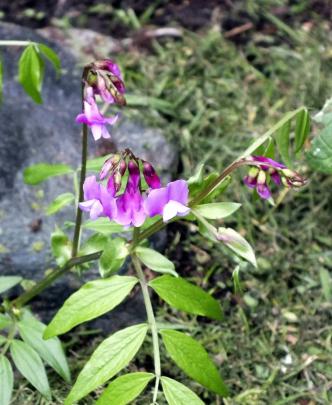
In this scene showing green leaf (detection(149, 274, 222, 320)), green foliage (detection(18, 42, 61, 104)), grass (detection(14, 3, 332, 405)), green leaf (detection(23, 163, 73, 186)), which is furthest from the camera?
grass (detection(14, 3, 332, 405))

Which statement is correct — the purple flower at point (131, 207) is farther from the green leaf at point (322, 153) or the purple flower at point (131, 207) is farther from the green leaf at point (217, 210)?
the green leaf at point (322, 153)

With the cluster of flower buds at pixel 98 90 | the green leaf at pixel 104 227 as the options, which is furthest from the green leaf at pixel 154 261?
the cluster of flower buds at pixel 98 90

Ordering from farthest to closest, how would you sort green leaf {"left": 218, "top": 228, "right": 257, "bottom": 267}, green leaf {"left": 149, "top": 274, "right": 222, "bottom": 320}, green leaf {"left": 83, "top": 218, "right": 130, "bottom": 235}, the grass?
the grass, green leaf {"left": 83, "top": 218, "right": 130, "bottom": 235}, green leaf {"left": 149, "top": 274, "right": 222, "bottom": 320}, green leaf {"left": 218, "top": 228, "right": 257, "bottom": 267}

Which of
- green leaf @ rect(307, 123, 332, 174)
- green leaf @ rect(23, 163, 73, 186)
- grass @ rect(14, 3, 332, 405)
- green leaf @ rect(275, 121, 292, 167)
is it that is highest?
green leaf @ rect(275, 121, 292, 167)

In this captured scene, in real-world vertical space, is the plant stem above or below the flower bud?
below

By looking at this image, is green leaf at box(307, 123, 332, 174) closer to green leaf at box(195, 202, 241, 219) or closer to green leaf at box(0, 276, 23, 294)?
green leaf at box(195, 202, 241, 219)

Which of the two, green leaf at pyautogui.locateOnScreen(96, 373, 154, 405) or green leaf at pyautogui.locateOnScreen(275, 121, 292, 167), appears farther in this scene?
green leaf at pyautogui.locateOnScreen(275, 121, 292, 167)

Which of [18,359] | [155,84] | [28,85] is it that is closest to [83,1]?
[155,84]

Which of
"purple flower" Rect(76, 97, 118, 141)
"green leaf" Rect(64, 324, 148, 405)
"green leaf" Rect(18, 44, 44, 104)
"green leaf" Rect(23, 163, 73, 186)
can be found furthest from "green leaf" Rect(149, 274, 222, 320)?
"green leaf" Rect(18, 44, 44, 104)
